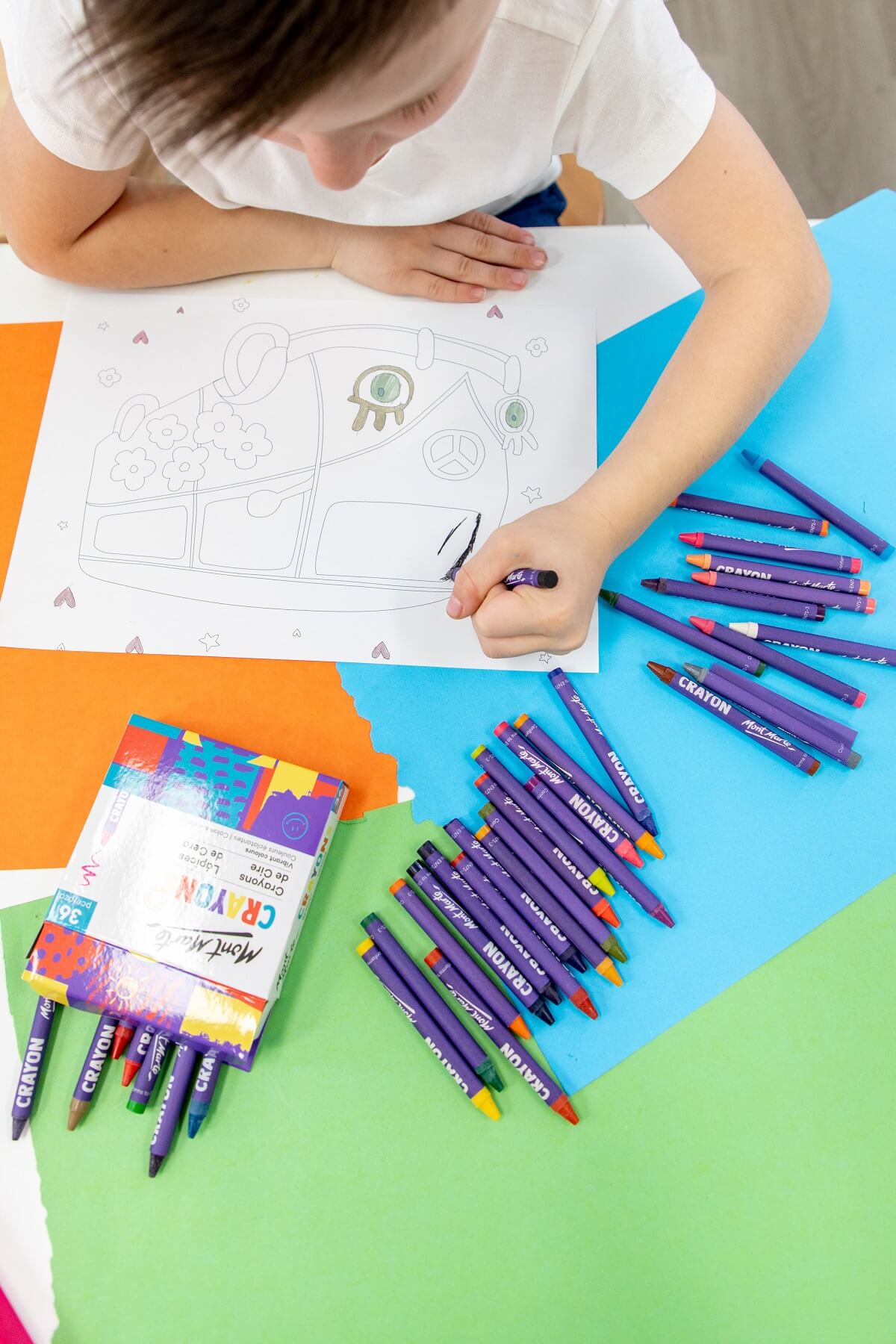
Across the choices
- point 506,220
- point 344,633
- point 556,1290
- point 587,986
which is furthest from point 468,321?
point 556,1290

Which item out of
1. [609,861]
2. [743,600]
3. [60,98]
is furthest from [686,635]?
[60,98]

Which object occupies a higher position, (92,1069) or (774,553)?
(774,553)

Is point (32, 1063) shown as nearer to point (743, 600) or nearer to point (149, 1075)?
point (149, 1075)

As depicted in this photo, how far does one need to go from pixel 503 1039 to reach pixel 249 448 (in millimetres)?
443

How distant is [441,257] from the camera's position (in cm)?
70

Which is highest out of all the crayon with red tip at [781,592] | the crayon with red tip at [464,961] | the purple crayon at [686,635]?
the crayon with red tip at [781,592]

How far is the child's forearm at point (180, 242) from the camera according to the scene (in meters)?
0.70

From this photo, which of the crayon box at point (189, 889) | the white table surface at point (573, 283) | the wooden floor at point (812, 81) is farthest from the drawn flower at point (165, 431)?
the wooden floor at point (812, 81)

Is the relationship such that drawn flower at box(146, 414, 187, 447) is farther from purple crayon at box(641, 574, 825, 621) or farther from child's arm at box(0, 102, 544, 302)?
purple crayon at box(641, 574, 825, 621)

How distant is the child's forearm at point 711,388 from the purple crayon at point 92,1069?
442 millimetres

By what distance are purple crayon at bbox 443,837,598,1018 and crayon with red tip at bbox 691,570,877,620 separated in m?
0.25

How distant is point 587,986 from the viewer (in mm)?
574

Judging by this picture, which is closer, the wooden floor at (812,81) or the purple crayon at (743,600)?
the purple crayon at (743,600)

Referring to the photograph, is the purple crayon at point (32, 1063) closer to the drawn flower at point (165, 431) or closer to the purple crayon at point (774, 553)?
the drawn flower at point (165, 431)
